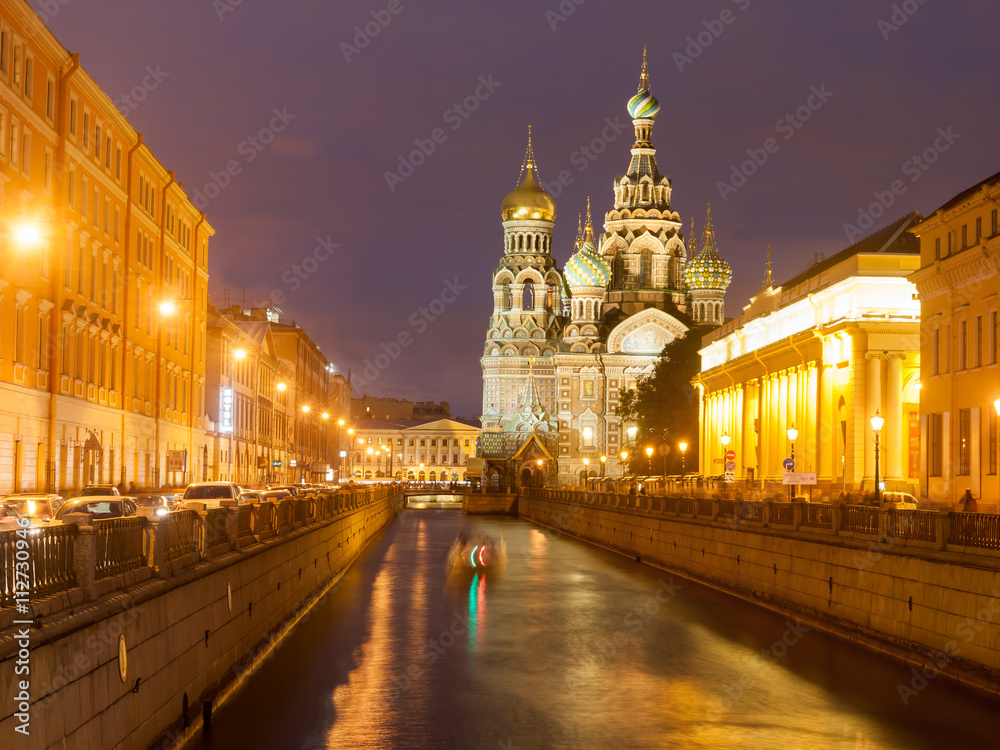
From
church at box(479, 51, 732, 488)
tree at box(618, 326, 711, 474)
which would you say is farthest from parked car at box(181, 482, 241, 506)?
church at box(479, 51, 732, 488)

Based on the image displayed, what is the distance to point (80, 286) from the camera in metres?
49.9

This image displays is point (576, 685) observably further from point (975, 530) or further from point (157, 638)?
point (157, 638)

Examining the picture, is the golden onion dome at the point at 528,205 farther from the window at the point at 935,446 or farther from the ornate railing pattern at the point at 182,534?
the ornate railing pattern at the point at 182,534

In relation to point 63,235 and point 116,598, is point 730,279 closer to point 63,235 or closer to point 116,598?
point 63,235

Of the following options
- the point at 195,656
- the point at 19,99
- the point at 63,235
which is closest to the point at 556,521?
the point at 63,235

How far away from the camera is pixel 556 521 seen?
77.5 metres

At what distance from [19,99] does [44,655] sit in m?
35.1

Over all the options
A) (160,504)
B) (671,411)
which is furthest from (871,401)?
(671,411)

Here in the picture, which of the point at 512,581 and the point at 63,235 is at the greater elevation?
the point at 63,235

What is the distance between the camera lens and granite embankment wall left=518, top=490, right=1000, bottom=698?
19344 mm

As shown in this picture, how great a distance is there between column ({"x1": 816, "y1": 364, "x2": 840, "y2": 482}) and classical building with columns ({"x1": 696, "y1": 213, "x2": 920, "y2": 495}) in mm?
52

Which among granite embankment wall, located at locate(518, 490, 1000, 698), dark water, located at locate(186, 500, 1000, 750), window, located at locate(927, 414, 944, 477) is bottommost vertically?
dark water, located at locate(186, 500, 1000, 750)

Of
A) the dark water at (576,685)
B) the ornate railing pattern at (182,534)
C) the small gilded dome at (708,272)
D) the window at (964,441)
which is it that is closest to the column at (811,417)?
the window at (964,441)

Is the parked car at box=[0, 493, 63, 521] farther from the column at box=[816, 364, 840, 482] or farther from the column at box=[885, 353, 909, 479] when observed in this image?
the column at box=[816, 364, 840, 482]
